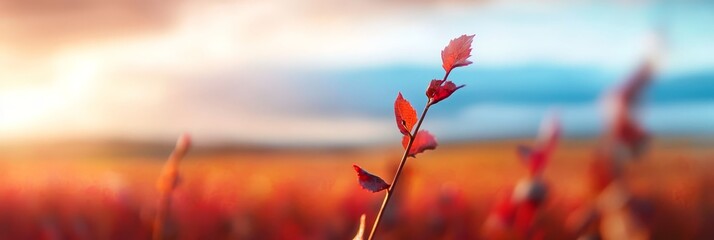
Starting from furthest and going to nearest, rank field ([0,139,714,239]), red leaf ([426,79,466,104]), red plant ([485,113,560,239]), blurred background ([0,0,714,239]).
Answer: blurred background ([0,0,714,239])
field ([0,139,714,239])
red plant ([485,113,560,239])
red leaf ([426,79,466,104])

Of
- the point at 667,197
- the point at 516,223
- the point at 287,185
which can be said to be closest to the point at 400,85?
the point at 287,185

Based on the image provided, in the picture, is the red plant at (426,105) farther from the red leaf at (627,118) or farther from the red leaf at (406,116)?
the red leaf at (627,118)

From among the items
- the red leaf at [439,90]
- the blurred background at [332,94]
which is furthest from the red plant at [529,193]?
the blurred background at [332,94]

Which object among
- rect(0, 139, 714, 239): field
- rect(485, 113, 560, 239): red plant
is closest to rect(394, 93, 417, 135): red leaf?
rect(485, 113, 560, 239): red plant

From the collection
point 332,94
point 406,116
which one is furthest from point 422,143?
point 332,94

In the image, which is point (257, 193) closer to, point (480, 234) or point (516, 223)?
point (480, 234)

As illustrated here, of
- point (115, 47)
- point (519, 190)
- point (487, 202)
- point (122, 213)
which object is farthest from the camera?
point (115, 47)

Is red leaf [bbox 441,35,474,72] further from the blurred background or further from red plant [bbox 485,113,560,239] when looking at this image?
the blurred background
